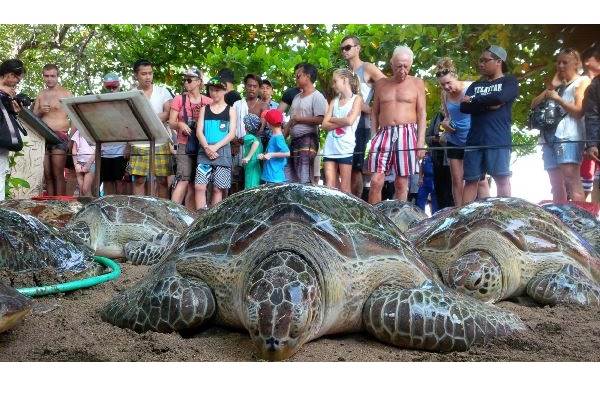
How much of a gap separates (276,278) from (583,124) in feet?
8.63

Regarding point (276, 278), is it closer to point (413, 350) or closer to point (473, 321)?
point (413, 350)

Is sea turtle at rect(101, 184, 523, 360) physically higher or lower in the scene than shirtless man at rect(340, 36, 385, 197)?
lower

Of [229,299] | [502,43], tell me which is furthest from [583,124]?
[229,299]

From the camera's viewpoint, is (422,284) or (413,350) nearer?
(413,350)

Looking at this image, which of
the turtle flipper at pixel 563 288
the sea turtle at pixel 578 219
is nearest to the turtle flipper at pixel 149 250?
the turtle flipper at pixel 563 288

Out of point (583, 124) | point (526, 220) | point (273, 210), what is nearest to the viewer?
point (273, 210)

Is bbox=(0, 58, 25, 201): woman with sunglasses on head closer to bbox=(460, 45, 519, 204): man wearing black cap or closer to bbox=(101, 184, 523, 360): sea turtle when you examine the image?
bbox=(101, 184, 523, 360): sea turtle

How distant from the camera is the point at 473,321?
2020 millimetres

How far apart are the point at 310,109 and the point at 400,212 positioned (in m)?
1.10

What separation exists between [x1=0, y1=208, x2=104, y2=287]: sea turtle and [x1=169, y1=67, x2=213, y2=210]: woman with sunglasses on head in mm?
2135

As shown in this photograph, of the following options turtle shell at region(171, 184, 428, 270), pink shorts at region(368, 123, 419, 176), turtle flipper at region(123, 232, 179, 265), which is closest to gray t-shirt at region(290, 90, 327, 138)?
pink shorts at region(368, 123, 419, 176)

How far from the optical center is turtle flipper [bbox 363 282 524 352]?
1976 mm

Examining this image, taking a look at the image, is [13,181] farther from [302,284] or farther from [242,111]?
[302,284]

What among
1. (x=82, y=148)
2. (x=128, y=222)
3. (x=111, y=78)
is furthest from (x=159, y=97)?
(x=128, y=222)
